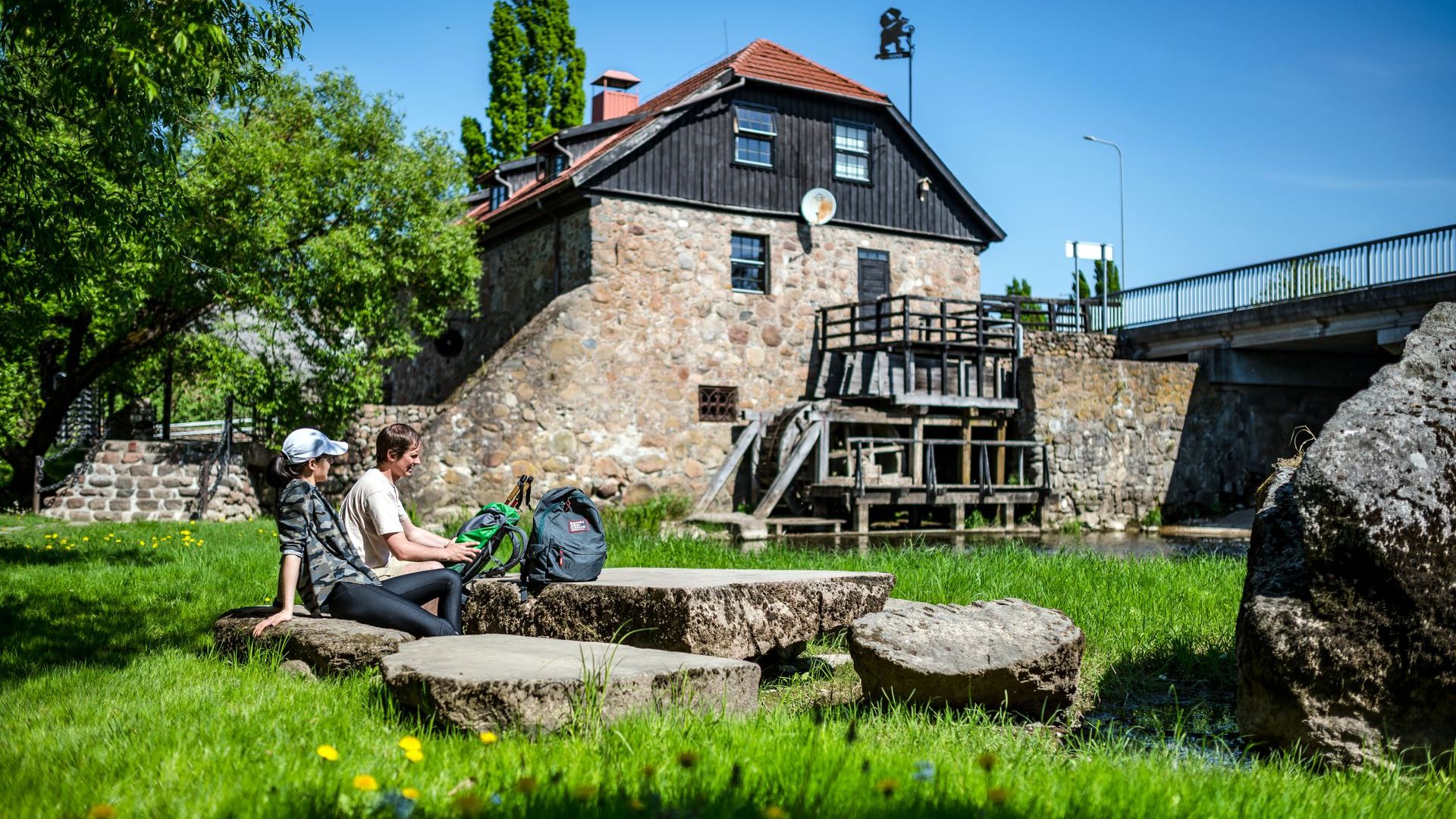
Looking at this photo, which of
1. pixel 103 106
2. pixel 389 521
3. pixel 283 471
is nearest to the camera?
pixel 283 471

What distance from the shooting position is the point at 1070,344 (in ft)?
90.1

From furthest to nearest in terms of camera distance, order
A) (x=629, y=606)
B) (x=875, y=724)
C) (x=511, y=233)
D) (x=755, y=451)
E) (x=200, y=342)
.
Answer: (x=511, y=233) < (x=755, y=451) < (x=200, y=342) < (x=629, y=606) < (x=875, y=724)

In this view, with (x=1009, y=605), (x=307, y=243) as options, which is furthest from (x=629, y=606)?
(x=307, y=243)

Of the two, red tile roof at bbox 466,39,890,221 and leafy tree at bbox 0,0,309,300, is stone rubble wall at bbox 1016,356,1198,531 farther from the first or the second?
leafy tree at bbox 0,0,309,300

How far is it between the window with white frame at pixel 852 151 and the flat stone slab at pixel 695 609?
64.9ft

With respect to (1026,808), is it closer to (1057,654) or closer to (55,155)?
(1057,654)

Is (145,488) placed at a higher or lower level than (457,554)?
lower

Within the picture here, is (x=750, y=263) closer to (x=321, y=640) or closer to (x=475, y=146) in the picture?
(x=475, y=146)

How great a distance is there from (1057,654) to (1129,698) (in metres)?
0.88

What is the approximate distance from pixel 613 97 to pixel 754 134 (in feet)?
18.7

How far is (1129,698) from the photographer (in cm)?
560

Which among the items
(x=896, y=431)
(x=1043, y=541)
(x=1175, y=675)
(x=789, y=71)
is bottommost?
(x=1043, y=541)

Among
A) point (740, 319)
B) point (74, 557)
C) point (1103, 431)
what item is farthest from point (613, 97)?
point (74, 557)

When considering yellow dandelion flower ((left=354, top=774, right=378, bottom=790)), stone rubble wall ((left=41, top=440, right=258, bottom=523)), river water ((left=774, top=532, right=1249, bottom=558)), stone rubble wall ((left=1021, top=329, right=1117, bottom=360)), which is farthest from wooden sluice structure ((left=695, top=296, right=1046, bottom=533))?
yellow dandelion flower ((left=354, top=774, right=378, bottom=790))
